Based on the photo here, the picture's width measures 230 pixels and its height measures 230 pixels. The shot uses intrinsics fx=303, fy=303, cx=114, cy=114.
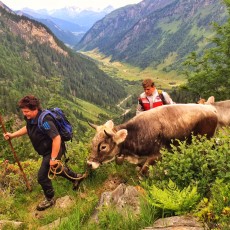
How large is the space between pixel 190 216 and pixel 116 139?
140 inches

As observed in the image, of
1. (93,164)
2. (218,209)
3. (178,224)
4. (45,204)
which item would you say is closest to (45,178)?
(45,204)

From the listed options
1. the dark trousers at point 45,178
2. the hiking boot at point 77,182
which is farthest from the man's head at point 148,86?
the dark trousers at point 45,178

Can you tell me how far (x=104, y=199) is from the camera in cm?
731

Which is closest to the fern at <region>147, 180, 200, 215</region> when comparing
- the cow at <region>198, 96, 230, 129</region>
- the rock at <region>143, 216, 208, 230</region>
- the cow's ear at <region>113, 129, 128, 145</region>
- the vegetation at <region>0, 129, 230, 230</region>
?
the vegetation at <region>0, 129, 230, 230</region>

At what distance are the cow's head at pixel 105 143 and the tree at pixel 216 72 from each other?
1987cm

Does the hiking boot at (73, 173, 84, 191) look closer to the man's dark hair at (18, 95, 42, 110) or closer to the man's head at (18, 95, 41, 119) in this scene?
the man's head at (18, 95, 41, 119)

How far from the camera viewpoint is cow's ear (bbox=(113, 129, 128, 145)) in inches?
329

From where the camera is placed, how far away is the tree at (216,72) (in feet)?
88.1

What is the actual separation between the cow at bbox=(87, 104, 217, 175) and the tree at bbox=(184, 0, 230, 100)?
18417 millimetres

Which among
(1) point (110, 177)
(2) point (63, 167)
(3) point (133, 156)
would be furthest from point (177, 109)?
(2) point (63, 167)

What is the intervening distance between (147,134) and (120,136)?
2.72 feet

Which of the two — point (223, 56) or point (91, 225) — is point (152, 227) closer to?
point (91, 225)

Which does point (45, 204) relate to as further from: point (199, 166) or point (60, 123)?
point (199, 166)

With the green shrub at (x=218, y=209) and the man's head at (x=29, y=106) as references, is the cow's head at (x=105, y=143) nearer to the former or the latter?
the man's head at (x=29, y=106)
